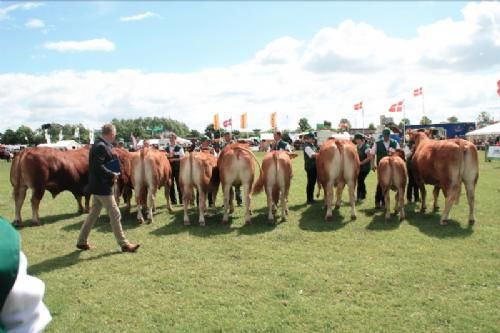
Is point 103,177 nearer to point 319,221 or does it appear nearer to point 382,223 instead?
point 319,221

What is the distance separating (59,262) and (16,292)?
5740 millimetres

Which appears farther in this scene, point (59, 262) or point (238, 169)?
point (238, 169)

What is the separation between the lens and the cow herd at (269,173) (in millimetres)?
8594

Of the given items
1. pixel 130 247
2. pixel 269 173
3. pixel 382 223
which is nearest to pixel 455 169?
pixel 382 223

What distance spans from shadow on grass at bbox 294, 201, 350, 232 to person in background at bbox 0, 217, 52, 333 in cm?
719

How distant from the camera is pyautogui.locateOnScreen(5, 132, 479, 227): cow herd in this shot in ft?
28.2

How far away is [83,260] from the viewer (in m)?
6.70

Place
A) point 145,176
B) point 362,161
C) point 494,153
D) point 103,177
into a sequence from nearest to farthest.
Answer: point 103,177, point 145,176, point 362,161, point 494,153

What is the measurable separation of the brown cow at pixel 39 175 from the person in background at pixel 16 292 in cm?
878

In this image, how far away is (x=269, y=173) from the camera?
356 inches

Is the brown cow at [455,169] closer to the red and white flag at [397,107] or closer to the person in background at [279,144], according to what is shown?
the person in background at [279,144]

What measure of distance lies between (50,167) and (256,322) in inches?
294

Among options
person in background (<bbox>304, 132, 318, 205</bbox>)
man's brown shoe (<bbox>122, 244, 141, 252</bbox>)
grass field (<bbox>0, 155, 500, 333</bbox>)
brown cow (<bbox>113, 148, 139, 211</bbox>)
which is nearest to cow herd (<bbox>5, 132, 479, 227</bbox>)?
grass field (<bbox>0, 155, 500, 333</bbox>)

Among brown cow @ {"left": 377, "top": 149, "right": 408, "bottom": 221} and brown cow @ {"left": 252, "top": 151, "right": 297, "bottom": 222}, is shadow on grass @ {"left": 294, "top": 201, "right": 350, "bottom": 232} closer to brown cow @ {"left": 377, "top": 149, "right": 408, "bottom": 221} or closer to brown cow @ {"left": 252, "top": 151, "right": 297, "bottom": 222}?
brown cow @ {"left": 252, "top": 151, "right": 297, "bottom": 222}
